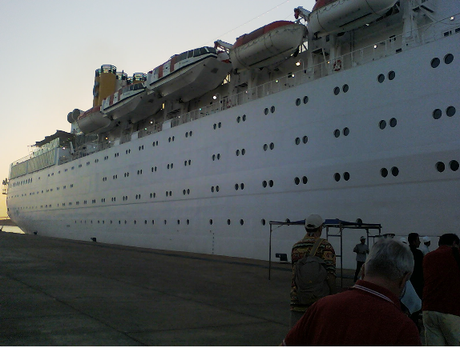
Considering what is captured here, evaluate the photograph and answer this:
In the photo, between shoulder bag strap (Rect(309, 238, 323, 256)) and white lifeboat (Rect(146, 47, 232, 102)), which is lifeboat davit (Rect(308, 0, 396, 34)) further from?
shoulder bag strap (Rect(309, 238, 323, 256))

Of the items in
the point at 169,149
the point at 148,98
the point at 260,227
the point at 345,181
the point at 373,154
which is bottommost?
the point at 260,227

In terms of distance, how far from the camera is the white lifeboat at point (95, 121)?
1151 inches

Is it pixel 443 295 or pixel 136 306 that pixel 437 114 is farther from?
pixel 136 306

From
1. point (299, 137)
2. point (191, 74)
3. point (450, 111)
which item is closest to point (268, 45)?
point (299, 137)

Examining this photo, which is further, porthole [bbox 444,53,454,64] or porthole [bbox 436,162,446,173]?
porthole [bbox 444,53,454,64]

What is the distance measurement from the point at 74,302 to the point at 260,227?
969 centimetres

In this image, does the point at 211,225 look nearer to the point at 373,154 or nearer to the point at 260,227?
the point at 260,227

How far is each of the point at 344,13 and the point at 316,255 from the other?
39.2ft

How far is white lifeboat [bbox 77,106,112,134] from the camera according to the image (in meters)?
29.2

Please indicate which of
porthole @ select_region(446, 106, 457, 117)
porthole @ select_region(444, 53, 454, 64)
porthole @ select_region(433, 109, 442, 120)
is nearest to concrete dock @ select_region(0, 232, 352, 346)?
porthole @ select_region(433, 109, 442, 120)

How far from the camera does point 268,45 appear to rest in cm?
1544

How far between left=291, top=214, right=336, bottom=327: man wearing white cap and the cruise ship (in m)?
5.47

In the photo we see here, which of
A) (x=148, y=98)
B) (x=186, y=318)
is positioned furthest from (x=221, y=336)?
(x=148, y=98)

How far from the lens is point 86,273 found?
9469 millimetres
